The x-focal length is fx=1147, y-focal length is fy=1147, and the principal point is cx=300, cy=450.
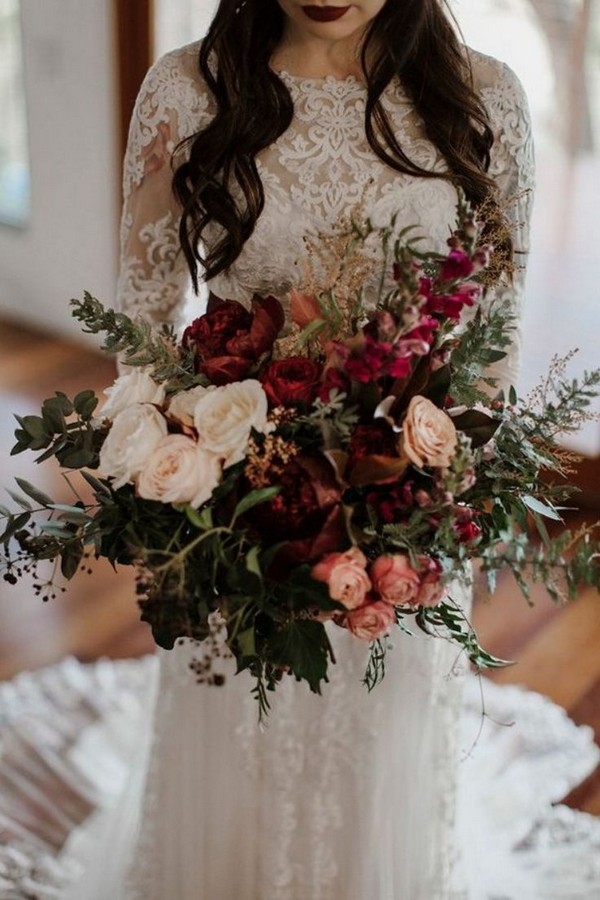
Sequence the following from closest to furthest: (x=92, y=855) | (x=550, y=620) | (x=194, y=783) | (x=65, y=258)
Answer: (x=194, y=783), (x=92, y=855), (x=550, y=620), (x=65, y=258)

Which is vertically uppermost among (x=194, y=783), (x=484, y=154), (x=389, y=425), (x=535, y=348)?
(x=484, y=154)

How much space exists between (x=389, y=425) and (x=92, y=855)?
1.33 m

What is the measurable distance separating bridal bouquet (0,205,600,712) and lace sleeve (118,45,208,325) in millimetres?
423

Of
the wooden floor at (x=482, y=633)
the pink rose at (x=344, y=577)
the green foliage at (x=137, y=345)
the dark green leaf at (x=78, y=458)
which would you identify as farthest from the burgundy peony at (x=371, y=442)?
the wooden floor at (x=482, y=633)

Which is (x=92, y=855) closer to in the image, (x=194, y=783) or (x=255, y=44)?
(x=194, y=783)

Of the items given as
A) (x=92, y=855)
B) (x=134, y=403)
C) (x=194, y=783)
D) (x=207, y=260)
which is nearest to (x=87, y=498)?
(x=92, y=855)

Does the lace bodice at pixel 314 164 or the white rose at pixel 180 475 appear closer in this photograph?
the white rose at pixel 180 475

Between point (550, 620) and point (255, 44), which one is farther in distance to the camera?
point (550, 620)

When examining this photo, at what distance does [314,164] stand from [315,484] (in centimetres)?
68

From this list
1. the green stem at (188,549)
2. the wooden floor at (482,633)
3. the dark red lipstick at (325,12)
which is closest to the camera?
the green stem at (188,549)

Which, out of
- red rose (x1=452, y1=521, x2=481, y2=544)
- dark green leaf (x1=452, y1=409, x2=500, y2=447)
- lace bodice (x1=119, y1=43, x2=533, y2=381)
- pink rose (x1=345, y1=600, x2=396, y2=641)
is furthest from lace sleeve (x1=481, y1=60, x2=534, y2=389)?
pink rose (x1=345, y1=600, x2=396, y2=641)

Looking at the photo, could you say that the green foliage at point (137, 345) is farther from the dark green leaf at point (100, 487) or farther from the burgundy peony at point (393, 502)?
the burgundy peony at point (393, 502)

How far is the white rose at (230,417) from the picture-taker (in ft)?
3.87

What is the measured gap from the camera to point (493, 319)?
51.7 inches
